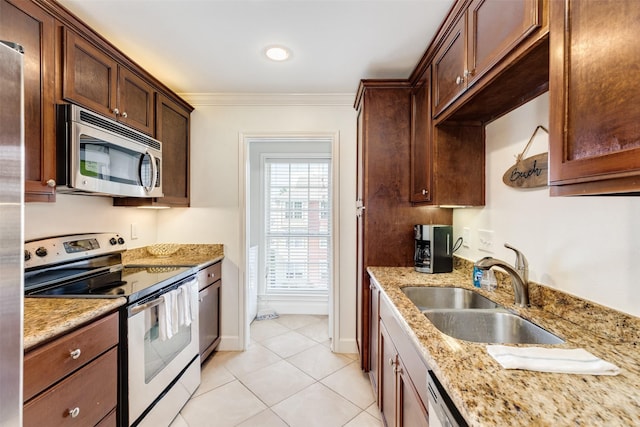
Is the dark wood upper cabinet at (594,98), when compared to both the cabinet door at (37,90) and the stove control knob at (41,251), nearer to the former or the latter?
the cabinet door at (37,90)

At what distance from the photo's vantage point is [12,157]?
27.5 inches

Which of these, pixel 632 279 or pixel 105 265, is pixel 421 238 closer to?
pixel 632 279

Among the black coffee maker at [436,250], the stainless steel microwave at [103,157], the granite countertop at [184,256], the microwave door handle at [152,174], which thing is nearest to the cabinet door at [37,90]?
the stainless steel microwave at [103,157]

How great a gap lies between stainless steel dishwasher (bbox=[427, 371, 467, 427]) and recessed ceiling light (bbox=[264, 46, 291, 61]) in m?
2.03

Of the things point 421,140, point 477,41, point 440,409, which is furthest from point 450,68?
point 440,409

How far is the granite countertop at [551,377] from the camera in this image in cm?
59

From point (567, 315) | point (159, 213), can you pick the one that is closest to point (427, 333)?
point (567, 315)

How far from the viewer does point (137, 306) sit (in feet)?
4.86

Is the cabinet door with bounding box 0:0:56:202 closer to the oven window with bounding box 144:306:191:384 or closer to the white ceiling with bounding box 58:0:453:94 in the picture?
the white ceiling with bounding box 58:0:453:94

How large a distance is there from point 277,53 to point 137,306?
5.99 ft

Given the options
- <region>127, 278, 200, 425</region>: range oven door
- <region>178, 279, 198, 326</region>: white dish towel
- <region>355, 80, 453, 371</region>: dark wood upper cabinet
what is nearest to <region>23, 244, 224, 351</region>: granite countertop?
<region>127, 278, 200, 425</region>: range oven door

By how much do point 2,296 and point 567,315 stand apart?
186cm

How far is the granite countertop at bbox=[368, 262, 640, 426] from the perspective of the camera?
593 millimetres

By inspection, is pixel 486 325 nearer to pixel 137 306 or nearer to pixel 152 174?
pixel 137 306
